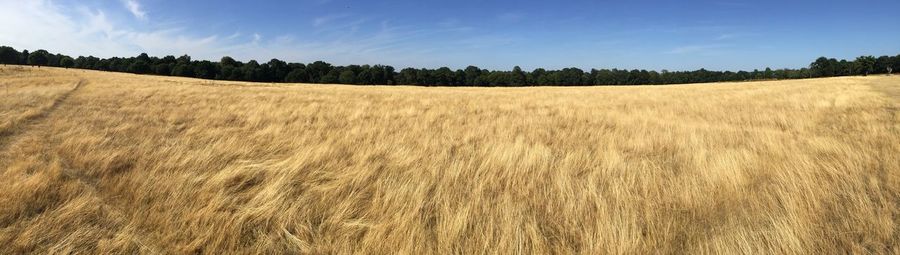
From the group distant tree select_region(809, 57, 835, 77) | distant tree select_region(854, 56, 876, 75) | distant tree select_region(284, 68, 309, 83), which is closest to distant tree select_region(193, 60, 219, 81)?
distant tree select_region(284, 68, 309, 83)

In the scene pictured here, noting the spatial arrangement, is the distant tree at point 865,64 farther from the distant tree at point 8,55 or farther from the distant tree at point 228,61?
the distant tree at point 8,55

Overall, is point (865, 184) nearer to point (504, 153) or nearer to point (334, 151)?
point (504, 153)

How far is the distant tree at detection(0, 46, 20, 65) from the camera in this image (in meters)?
72.2

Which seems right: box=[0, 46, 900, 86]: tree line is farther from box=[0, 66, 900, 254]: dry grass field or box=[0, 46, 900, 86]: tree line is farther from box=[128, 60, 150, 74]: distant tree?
box=[0, 66, 900, 254]: dry grass field

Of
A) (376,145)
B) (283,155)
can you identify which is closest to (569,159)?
(376,145)

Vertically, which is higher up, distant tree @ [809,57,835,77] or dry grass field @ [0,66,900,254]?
distant tree @ [809,57,835,77]

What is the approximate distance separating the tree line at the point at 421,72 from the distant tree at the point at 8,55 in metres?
1.50

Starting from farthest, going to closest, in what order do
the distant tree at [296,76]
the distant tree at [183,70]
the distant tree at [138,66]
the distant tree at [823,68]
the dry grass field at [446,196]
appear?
the distant tree at [823,68]
the distant tree at [296,76]
the distant tree at [183,70]
the distant tree at [138,66]
the dry grass field at [446,196]

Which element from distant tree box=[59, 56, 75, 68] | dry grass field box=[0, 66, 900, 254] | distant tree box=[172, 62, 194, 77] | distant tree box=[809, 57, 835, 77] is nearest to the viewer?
dry grass field box=[0, 66, 900, 254]

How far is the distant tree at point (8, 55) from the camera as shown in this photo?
72250 mm

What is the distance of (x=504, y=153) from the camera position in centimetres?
438

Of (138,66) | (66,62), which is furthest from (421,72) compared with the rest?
(66,62)

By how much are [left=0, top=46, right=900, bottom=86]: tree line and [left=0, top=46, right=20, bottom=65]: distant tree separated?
150 centimetres

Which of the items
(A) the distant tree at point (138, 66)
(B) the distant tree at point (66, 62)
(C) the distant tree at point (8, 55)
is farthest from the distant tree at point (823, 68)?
(C) the distant tree at point (8, 55)
